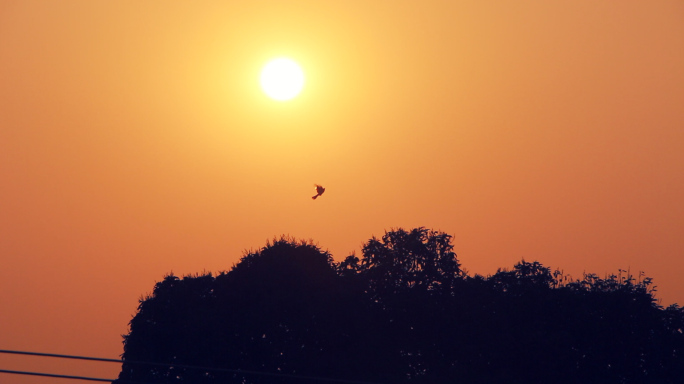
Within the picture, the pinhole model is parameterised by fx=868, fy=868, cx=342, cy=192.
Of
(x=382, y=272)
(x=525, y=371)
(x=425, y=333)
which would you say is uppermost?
(x=382, y=272)

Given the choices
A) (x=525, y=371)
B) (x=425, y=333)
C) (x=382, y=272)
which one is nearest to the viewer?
(x=525, y=371)

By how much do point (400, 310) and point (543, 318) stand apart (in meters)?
10.7

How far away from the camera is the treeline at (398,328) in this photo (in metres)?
61.4

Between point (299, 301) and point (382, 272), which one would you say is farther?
point (382, 272)

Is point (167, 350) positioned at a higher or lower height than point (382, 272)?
lower

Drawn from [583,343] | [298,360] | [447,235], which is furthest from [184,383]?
[583,343]

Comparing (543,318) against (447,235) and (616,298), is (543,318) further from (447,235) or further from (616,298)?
(447,235)

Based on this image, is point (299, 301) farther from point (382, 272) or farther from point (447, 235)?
point (447, 235)

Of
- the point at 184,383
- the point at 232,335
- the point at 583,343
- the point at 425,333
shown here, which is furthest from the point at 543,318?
the point at 184,383

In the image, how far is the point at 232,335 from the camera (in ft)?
208

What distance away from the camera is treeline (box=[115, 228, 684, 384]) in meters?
61.4

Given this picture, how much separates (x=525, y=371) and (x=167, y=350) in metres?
26.7

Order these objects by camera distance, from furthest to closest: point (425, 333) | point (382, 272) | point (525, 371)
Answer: point (382, 272) < point (425, 333) < point (525, 371)

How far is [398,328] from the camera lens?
65.1m
